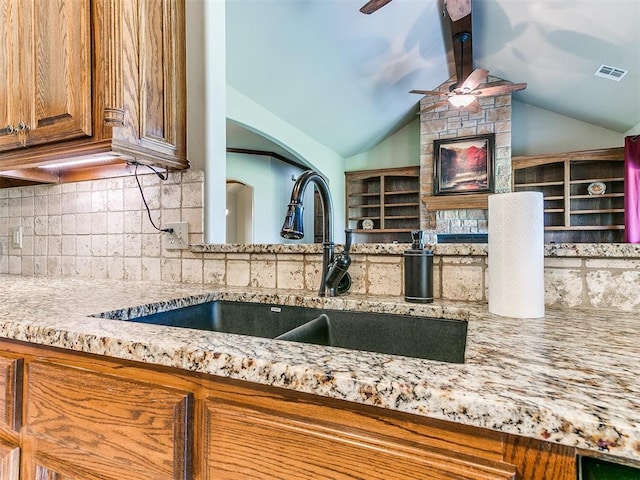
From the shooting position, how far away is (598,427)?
0.31m

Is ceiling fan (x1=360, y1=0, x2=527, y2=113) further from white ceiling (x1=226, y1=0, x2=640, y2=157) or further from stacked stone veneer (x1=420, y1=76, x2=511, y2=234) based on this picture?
stacked stone veneer (x1=420, y1=76, x2=511, y2=234)

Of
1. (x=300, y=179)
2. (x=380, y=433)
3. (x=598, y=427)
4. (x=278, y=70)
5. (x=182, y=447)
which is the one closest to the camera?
(x=598, y=427)

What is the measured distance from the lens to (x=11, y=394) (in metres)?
0.68

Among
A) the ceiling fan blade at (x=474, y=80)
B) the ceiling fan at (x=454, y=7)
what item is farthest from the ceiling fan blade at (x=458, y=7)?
the ceiling fan blade at (x=474, y=80)

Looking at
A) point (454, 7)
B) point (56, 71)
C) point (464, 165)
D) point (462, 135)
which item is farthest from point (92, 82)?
point (462, 135)

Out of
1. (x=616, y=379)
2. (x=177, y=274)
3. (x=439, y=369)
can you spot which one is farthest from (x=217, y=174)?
(x=616, y=379)

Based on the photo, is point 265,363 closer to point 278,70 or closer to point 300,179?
point 300,179

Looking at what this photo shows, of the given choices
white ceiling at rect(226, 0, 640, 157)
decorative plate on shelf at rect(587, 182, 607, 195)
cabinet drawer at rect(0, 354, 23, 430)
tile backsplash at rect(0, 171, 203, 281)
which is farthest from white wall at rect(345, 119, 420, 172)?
cabinet drawer at rect(0, 354, 23, 430)

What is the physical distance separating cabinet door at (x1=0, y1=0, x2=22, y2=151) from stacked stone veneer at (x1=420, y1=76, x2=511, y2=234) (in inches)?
184

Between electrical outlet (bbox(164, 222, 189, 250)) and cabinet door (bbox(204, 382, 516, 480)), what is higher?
electrical outlet (bbox(164, 222, 189, 250))

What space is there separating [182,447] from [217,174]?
100 centimetres

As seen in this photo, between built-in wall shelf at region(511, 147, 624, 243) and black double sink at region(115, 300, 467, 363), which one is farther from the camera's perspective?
built-in wall shelf at region(511, 147, 624, 243)

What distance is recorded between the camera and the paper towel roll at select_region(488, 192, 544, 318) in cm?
71

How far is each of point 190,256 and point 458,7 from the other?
2.93 m
